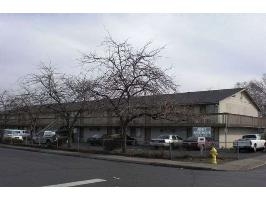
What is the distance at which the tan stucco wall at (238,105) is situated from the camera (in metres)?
47.3

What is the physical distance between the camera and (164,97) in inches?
1195

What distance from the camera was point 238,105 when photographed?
169 feet

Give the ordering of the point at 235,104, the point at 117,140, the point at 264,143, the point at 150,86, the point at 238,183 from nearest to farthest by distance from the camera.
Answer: the point at 238,183 < the point at 150,86 < the point at 117,140 < the point at 264,143 < the point at 235,104

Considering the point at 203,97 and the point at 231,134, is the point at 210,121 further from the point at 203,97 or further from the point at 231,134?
the point at 203,97

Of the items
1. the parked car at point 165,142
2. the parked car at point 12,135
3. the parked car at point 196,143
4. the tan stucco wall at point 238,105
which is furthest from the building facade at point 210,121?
the parked car at point 12,135

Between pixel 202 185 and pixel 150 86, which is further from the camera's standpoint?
pixel 150 86

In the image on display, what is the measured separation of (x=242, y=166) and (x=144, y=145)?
57.4 ft

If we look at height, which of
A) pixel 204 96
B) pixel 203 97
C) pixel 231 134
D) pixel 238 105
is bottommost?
→ pixel 231 134

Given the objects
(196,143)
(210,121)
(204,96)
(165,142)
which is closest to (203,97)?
(204,96)

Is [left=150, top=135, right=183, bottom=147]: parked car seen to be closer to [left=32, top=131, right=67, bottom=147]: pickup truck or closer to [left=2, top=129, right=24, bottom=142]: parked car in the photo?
[left=32, top=131, right=67, bottom=147]: pickup truck

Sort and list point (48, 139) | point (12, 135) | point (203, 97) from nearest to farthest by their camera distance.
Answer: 1. point (48, 139)
2. point (203, 97)
3. point (12, 135)

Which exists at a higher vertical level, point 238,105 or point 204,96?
point 204,96
